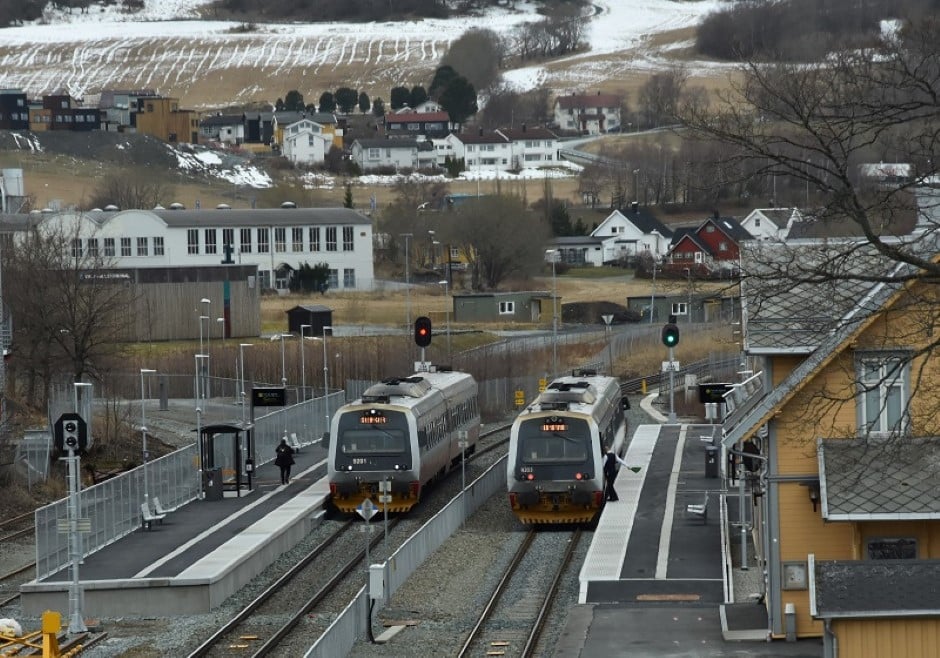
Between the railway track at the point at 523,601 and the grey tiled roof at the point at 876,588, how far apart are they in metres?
6.29

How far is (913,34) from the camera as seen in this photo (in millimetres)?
15984

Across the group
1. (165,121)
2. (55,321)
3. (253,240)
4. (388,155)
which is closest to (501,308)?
(253,240)

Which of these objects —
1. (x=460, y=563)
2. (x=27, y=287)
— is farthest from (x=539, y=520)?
(x=27, y=287)

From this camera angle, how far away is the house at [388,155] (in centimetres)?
17538

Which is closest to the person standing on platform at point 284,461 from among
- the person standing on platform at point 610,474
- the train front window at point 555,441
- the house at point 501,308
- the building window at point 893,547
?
the train front window at point 555,441

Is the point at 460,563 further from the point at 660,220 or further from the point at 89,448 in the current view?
the point at 660,220

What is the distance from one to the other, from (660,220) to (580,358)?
207 feet

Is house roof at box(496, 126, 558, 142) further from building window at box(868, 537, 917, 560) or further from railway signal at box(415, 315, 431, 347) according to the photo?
building window at box(868, 537, 917, 560)

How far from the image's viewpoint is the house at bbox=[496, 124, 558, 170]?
178 m

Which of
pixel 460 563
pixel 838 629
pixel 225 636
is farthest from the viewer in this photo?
pixel 460 563

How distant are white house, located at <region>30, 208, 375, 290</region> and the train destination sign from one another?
173 feet

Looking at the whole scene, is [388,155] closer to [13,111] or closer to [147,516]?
[13,111]

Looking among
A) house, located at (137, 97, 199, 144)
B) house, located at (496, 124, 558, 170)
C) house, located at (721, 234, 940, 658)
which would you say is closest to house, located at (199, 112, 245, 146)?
house, located at (137, 97, 199, 144)

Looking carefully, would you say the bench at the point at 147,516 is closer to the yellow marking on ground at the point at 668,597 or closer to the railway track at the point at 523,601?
the railway track at the point at 523,601
